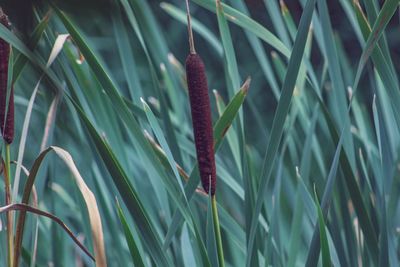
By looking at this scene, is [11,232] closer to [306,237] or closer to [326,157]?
[306,237]

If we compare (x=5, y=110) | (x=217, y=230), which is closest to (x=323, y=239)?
(x=217, y=230)

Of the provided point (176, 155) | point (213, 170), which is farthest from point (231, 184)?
point (213, 170)

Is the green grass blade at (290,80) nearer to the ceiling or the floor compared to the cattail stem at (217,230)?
nearer to the ceiling

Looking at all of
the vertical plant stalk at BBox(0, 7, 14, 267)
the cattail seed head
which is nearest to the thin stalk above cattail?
the cattail seed head

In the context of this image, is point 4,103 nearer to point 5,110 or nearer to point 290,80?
point 5,110

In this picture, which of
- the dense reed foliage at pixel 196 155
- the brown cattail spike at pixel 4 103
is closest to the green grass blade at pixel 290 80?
the dense reed foliage at pixel 196 155

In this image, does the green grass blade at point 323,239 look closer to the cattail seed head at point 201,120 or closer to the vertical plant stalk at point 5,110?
the cattail seed head at point 201,120

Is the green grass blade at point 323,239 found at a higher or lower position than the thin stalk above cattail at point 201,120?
lower

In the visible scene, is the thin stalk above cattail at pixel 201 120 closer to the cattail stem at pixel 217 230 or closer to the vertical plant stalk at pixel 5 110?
the cattail stem at pixel 217 230

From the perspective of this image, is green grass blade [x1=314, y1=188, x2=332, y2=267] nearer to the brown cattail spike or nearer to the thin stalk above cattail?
the thin stalk above cattail

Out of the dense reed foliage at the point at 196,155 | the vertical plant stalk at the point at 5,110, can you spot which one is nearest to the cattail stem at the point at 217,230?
the dense reed foliage at the point at 196,155
